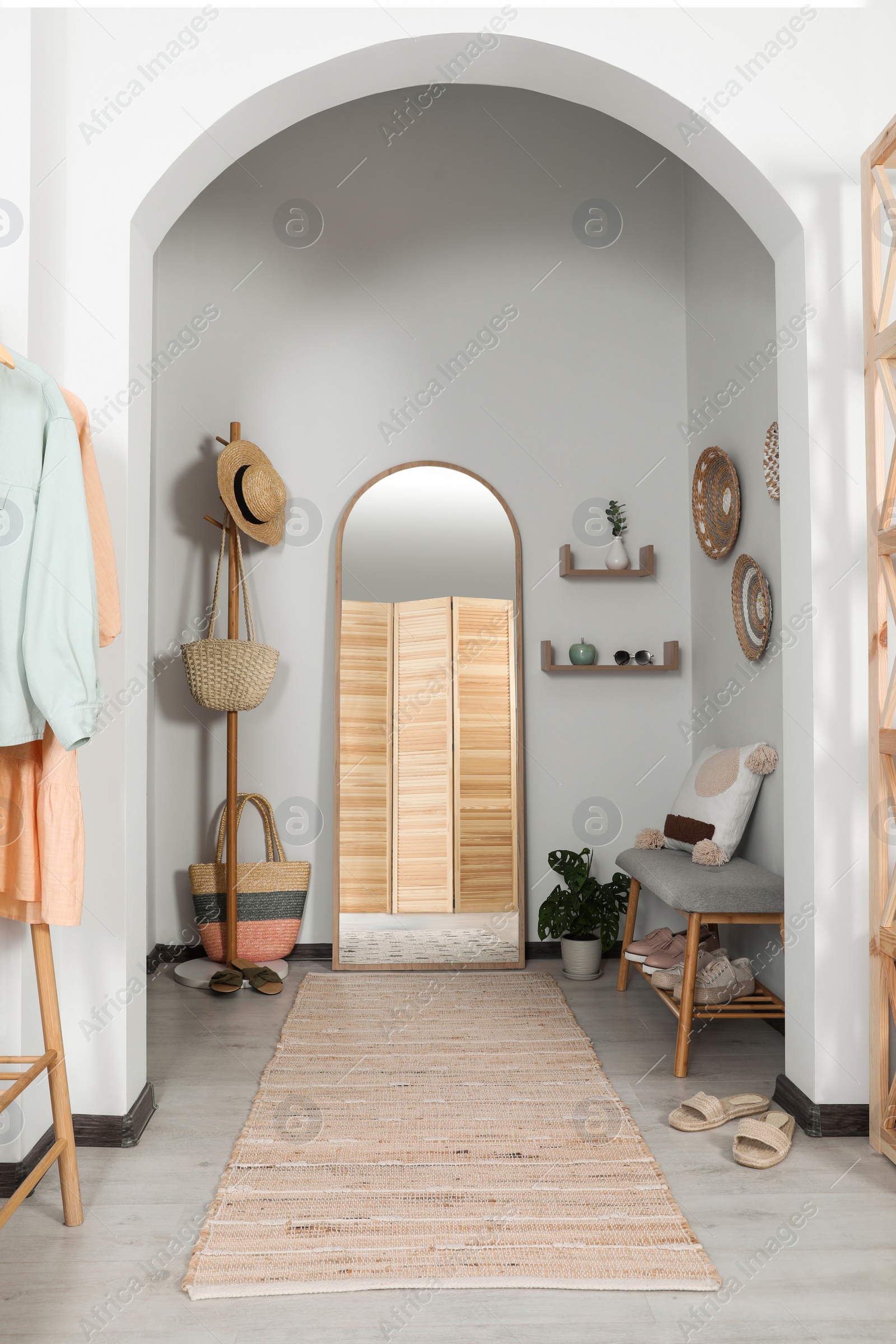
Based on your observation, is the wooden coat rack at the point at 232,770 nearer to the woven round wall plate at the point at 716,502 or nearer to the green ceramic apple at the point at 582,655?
the green ceramic apple at the point at 582,655

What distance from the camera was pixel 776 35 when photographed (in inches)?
89.7

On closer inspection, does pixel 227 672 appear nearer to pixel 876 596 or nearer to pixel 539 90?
pixel 539 90

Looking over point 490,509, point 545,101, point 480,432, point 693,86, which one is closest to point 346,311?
point 480,432

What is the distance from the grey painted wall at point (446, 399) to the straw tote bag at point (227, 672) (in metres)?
Result: 0.32

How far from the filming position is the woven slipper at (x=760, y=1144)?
2.07 m

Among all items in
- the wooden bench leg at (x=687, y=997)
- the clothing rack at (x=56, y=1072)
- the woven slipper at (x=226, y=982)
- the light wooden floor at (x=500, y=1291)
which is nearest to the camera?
the light wooden floor at (x=500, y=1291)

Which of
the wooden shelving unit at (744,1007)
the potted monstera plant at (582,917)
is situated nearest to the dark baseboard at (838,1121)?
the wooden shelving unit at (744,1007)

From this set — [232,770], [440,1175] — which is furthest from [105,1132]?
[232,770]

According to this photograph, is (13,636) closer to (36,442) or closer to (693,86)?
(36,442)

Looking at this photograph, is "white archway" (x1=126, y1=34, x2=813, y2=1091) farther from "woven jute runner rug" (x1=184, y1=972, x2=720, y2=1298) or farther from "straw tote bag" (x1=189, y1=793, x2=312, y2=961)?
"straw tote bag" (x1=189, y1=793, x2=312, y2=961)

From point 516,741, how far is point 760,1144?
1.93m

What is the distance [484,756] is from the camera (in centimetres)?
379

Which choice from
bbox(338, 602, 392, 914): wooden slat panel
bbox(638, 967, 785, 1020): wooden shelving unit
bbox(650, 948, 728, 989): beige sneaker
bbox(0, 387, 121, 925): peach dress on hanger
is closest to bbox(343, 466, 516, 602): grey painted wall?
bbox(338, 602, 392, 914): wooden slat panel

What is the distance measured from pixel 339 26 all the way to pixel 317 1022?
281 cm
